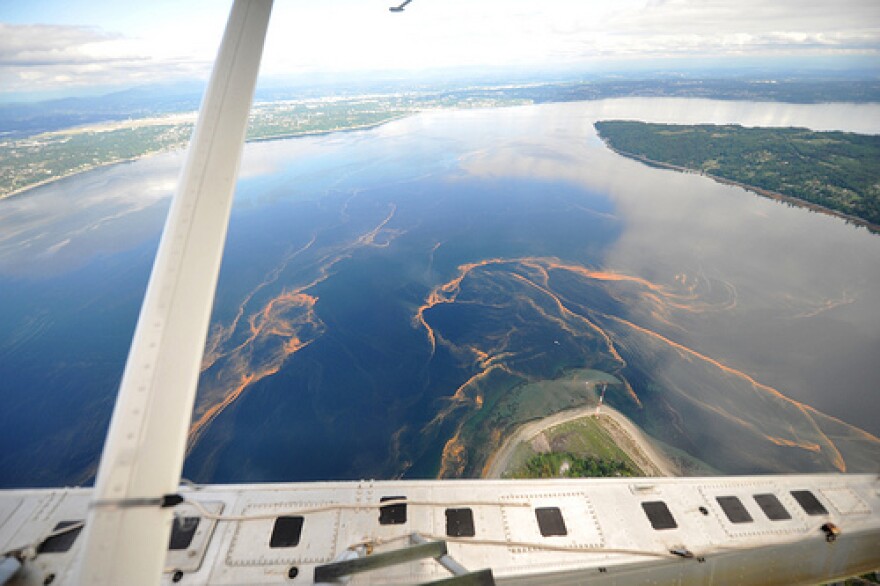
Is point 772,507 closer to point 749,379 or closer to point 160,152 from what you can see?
point 749,379

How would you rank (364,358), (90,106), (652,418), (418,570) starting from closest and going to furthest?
1. (418,570)
2. (652,418)
3. (364,358)
4. (90,106)

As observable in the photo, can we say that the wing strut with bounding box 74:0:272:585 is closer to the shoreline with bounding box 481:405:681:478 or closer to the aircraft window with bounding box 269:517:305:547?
the aircraft window with bounding box 269:517:305:547

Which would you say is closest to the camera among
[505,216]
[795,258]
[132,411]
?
[132,411]

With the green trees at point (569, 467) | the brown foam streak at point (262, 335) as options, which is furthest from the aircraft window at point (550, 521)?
the brown foam streak at point (262, 335)

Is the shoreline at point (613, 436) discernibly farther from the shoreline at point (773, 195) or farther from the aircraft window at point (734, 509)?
the shoreline at point (773, 195)

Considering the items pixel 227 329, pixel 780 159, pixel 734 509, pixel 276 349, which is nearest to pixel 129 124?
pixel 227 329

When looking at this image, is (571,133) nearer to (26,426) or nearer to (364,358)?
(364,358)

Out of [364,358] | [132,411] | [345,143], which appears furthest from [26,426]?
[345,143]
